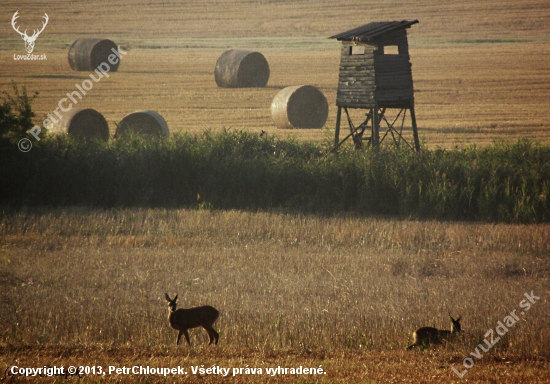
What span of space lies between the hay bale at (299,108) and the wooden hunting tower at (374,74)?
20.4 ft

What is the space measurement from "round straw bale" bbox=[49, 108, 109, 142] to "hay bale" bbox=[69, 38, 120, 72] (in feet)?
65.6

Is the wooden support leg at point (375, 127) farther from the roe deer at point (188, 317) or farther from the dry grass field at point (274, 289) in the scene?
the roe deer at point (188, 317)

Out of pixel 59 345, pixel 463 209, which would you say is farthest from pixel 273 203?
pixel 59 345

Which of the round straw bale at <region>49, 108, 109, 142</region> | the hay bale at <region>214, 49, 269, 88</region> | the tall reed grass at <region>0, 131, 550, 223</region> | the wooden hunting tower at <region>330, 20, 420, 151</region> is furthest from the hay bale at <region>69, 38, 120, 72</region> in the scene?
the tall reed grass at <region>0, 131, 550, 223</region>

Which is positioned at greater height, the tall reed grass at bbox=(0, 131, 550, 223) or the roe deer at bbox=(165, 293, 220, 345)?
the tall reed grass at bbox=(0, 131, 550, 223)

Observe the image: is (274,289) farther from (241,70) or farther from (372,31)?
(241,70)

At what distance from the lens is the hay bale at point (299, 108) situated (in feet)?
83.7

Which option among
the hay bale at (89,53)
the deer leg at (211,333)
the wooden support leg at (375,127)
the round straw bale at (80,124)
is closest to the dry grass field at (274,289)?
the deer leg at (211,333)

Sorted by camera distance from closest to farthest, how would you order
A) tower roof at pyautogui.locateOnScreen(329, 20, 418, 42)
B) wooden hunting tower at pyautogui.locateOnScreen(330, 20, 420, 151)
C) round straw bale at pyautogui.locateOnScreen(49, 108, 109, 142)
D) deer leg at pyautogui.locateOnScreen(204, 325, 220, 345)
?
deer leg at pyautogui.locateOnScreen(204, 325, 220, 345), tower roof at pyautogui.locateOnScreen(329, 20, 418, 42), wooden hunting tower at pyautogui.locateOnScreen(330, 20, 420, 151), round straw bale at pyautogui.locateOnScreen(49, 108, 109, 142)

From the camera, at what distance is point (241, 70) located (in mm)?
36750

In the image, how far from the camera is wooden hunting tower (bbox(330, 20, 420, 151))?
60.5 feet

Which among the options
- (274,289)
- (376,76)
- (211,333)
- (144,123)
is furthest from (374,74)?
(211,333)

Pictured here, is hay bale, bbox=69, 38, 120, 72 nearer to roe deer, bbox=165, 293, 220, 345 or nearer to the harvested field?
the harvested field

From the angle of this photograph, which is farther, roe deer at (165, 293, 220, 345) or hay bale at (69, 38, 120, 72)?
hay bale at (69, 38, 120, 72)
